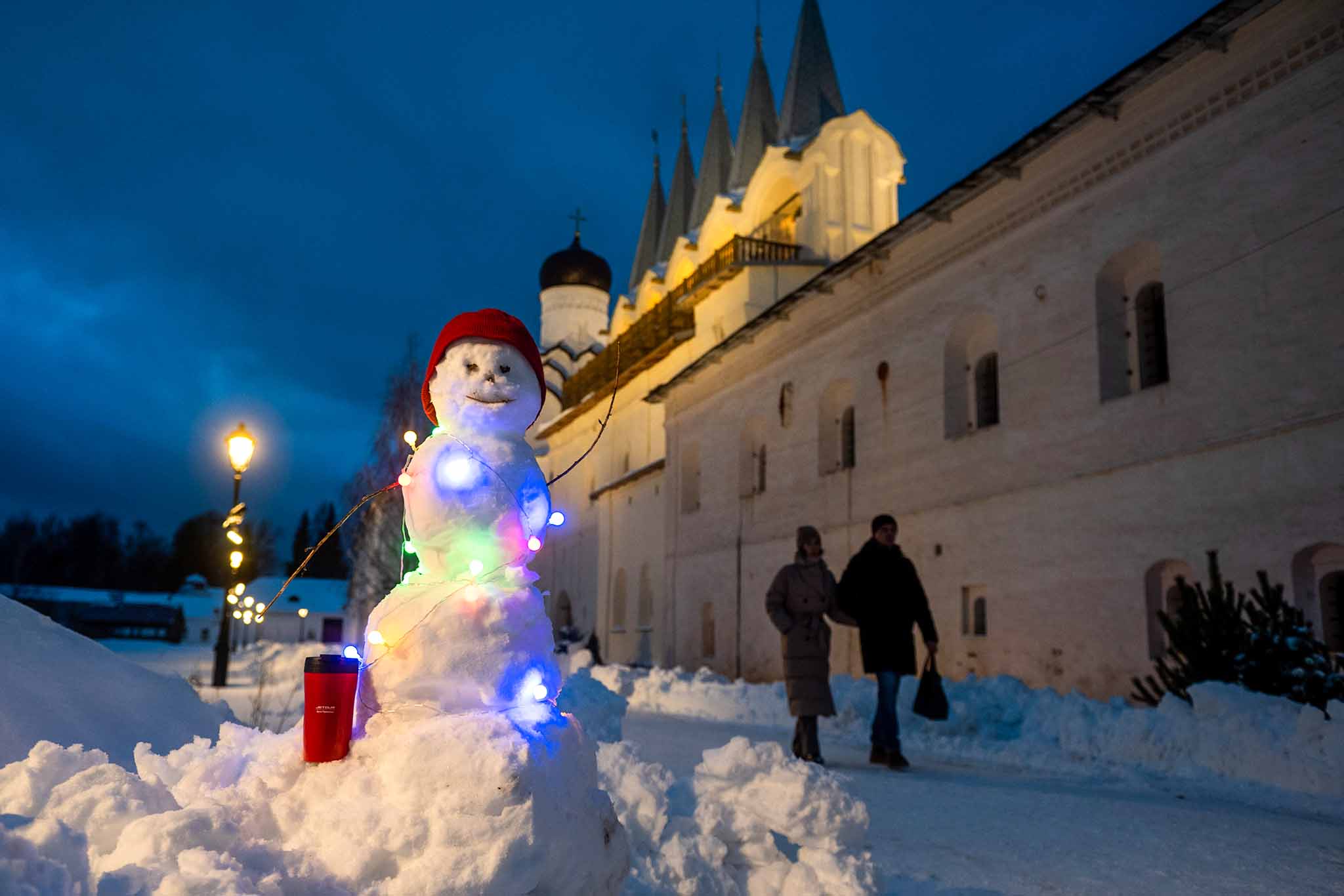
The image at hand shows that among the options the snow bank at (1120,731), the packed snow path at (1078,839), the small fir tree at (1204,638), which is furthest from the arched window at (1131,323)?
the packed snow path at (1078,839)

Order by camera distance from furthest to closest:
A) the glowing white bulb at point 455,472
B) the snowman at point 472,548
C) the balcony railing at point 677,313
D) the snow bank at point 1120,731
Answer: the balcony railing at point 677,313 < the snow bank at point 1120,731 < the glowing white bulb at point 455,472 < the snowman at point 472,548

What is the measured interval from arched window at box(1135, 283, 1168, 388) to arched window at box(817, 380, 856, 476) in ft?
22.0

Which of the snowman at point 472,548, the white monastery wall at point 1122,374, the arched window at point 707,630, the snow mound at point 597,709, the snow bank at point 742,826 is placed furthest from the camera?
the arched window at point 707,630

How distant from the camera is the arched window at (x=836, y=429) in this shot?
19250 mm

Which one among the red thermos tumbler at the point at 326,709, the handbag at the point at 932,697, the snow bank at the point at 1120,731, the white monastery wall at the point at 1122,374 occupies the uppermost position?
the white monastery wall at the point at 1122,374

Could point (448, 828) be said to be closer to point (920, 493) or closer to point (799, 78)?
point (920, 493)

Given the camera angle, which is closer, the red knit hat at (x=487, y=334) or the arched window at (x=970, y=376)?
the red knit hat at (x=487, y=334)

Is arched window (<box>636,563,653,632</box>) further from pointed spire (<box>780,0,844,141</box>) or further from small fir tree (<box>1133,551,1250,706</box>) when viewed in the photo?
small fir tree (<box>1133,551,1250,706</box>)

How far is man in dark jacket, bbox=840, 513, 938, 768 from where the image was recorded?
836 cm

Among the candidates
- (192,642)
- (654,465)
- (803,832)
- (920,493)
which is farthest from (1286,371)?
(192,642)

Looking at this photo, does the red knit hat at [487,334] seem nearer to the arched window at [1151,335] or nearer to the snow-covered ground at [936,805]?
the snow-covered ground at [936,805]

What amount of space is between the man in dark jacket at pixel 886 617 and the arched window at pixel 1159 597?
443cm

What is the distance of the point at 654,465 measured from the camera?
2844cm

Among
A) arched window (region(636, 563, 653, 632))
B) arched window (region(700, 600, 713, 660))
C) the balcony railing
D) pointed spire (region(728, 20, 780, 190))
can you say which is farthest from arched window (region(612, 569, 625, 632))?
pointed spire (region(728, 20, 780, 190))
